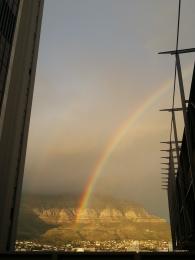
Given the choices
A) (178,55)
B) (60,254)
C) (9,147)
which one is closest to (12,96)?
(9,147)

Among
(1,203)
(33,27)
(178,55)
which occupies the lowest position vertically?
(1,203)

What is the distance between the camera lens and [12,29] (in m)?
47.7

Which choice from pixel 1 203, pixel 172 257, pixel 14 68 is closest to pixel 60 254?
pixel 172 257

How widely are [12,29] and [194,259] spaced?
4589 cm

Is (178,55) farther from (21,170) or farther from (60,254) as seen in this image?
(21,170)

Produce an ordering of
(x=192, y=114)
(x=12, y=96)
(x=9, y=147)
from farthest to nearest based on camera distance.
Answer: (x=12, y=96) < (x=9, y=147) < (x=192, y=114)

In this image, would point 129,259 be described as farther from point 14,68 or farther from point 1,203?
point 14,68

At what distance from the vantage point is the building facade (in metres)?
44.9

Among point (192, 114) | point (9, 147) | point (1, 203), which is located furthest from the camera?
point (9, 147)

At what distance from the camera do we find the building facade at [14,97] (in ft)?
147

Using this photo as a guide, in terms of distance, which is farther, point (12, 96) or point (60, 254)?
point (12, 96)

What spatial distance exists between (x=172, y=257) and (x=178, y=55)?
23775 mm

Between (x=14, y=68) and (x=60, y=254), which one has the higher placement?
(x=14, y=68)

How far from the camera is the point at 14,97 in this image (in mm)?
53375
